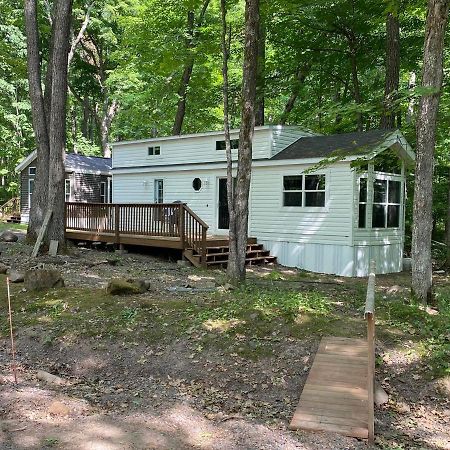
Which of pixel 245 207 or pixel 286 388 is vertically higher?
pixel 245 207

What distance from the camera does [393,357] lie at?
204 inches

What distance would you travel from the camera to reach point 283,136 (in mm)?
14766

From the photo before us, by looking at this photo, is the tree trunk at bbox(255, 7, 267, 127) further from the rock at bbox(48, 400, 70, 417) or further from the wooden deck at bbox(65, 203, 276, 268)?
the rock at bbox(48, 400, 70, 417)

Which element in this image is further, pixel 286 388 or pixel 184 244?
pixel 184 244

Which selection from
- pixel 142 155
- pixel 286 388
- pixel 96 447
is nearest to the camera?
pixel 96 447

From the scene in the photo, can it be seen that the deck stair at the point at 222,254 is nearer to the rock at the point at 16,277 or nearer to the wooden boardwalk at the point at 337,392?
the rock at the point at 16,277

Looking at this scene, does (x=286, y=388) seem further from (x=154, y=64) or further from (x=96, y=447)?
(x=154, y=64)

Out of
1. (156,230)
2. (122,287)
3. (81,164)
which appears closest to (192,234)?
(156,230)

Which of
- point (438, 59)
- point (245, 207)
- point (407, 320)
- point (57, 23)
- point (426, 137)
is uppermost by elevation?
point (57, 23)

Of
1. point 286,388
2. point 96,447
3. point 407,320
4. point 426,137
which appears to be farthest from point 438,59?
point 96,447

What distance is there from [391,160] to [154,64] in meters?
10.1

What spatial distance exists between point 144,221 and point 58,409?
9579 millimetres

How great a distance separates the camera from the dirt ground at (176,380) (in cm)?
374

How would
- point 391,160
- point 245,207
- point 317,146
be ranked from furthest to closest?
point 317,146 → point 391,160 → point 245,207
